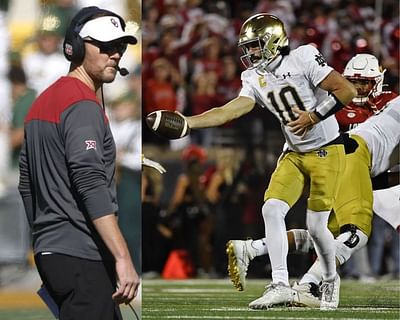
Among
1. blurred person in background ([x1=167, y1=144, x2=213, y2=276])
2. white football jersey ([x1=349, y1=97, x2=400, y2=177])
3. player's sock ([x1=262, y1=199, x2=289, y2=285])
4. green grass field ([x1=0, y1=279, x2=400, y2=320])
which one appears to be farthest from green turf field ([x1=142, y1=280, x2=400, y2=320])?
blurred person in background ([x1=167, y1=144, x2=213, y2=276])

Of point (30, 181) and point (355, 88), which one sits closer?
point (30, 181)

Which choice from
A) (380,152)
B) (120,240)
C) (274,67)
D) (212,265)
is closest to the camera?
(120,240)

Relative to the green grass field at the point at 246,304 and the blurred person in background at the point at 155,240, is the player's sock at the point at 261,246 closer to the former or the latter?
the green grass field at the point at 246,304

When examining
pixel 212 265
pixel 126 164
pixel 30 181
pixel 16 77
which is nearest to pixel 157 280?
pixel 212 265

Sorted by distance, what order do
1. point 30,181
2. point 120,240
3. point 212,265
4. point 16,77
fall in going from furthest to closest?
point 212,265, point 16,77, point 30,181, point 120,240

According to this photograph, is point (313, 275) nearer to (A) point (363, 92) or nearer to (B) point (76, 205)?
(A) point (363, 92)

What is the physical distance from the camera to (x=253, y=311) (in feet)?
16.2

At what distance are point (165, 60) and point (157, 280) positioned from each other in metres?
1.41

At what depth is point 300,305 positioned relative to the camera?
4.95m

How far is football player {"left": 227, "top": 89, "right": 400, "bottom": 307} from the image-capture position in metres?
4.96

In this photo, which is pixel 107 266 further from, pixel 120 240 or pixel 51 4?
pixel 51 4

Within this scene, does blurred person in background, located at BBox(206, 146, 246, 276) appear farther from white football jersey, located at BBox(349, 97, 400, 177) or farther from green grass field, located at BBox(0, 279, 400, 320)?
white football jersey, located at BBox(349, 97, 400, 177)

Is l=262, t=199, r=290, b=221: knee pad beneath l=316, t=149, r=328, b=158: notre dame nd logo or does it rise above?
beneath

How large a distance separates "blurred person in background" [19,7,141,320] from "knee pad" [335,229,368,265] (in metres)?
1.45
